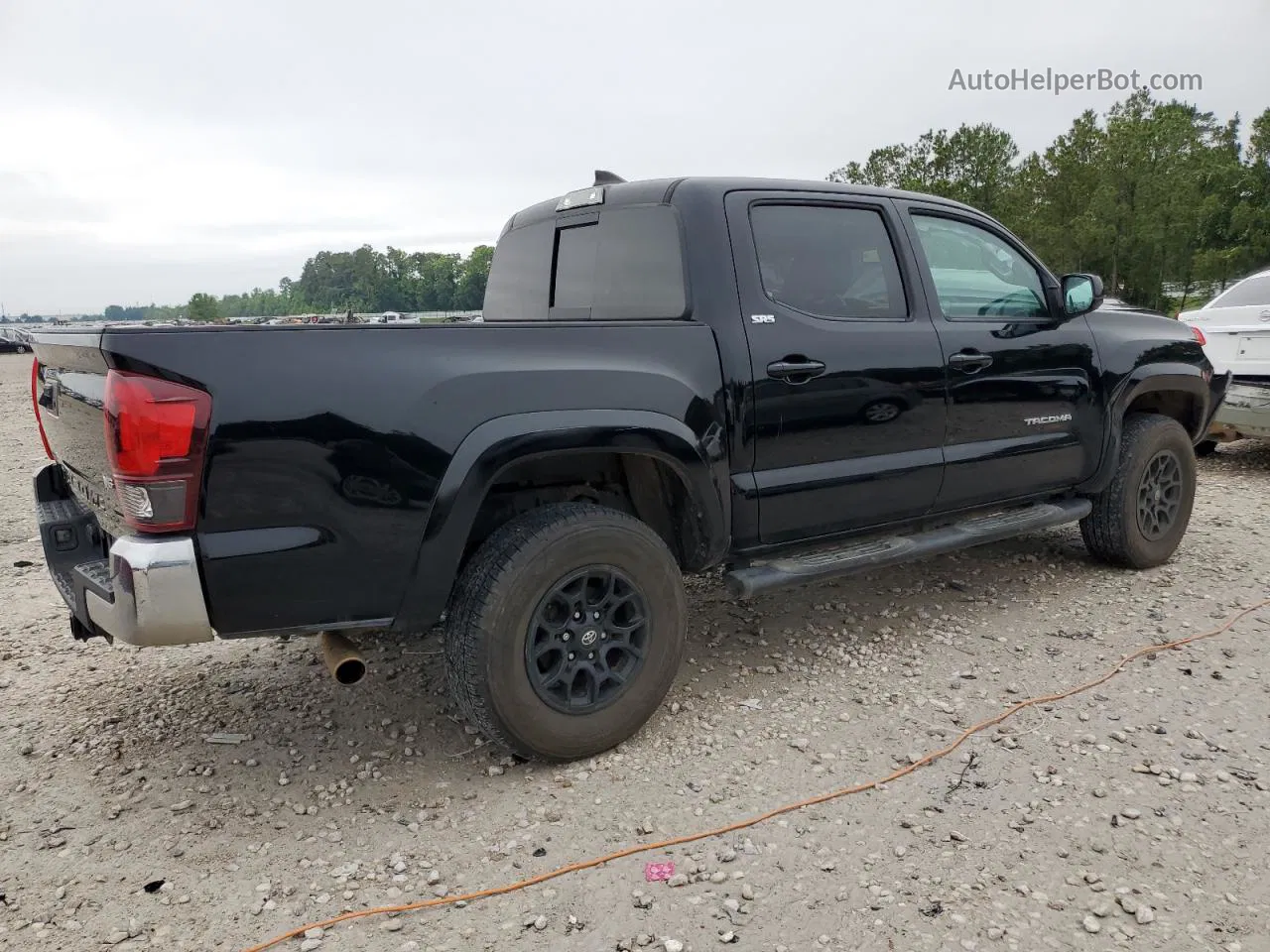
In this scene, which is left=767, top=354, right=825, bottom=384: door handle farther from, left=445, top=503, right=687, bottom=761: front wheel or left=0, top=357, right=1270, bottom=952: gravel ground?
left=0, top=357, right=1270, bottom=952: gravel ground

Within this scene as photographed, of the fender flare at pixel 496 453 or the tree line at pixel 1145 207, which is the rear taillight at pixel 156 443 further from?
the tree line at pixel 1145 207

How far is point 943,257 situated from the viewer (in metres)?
4.03

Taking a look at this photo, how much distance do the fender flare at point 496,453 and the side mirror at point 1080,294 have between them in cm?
235

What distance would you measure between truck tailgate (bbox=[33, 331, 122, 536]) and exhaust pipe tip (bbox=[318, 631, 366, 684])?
682 millimetres

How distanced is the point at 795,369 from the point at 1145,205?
28.0 metres

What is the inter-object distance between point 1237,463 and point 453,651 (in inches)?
309

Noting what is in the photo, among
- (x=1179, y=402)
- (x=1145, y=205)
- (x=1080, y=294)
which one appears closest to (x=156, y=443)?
(x=1080, y=294)

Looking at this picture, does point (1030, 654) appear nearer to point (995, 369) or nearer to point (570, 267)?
point (995, 369)

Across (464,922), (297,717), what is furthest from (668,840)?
(297,717)

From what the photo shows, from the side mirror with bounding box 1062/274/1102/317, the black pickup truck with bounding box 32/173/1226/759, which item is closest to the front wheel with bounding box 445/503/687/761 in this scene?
the black pickup truck with bounding box 32/173/1226/759

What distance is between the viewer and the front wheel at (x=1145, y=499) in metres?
4.66

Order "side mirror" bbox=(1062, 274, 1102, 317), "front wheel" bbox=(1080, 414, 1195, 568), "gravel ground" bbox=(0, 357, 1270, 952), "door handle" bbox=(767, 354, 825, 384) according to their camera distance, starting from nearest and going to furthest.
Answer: "gravel ground" bbox=(0, 357, 1270, 952)
"door handle" bbox=(767, 354, 825, 384)
"side mirror" bbox=(1062, 274, 1102, 317)
"front wheel" bbox=(1080, 414, 1195, 568)

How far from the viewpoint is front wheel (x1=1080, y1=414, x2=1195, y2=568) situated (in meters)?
4.66

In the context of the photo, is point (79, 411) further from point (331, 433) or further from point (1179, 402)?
point (1179, 402)
